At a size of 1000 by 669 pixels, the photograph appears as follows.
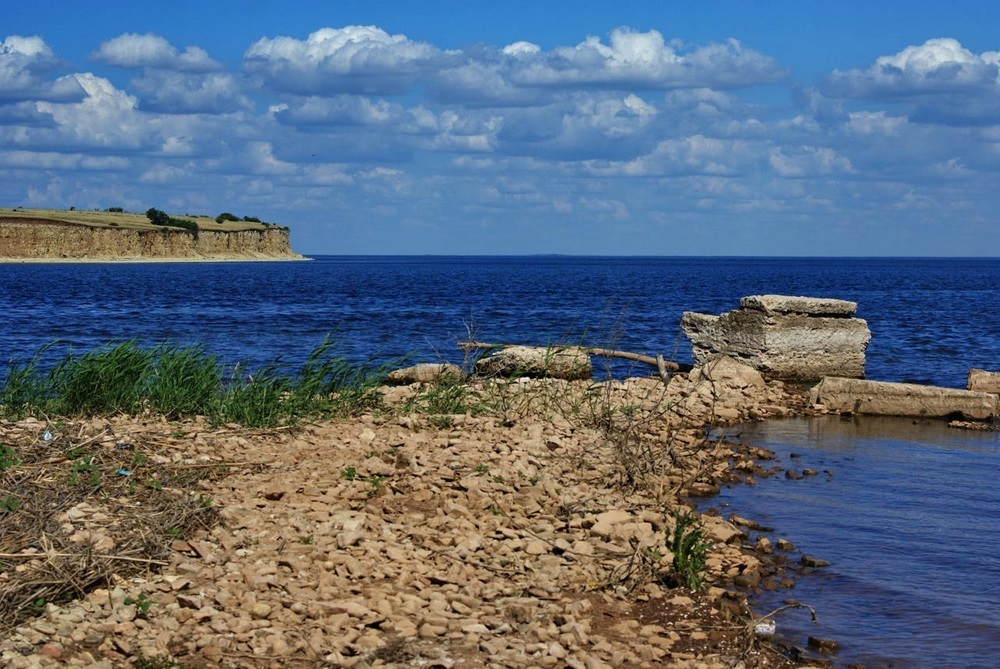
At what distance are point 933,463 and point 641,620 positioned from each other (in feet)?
21.8

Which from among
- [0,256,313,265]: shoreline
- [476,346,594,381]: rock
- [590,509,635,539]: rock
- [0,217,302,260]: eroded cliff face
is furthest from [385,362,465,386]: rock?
[0,217,302,260]: eroded cliff face

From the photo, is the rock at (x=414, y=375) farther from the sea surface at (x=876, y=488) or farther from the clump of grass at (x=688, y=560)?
the clump of grass at (x=688, y=560)

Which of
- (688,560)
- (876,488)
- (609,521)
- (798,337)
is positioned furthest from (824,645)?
(798,337)

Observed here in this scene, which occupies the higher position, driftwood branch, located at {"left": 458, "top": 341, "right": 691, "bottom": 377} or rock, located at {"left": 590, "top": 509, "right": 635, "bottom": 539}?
driftwood branch, located at {"left": 458, "top": 341, "right": 691, "bottom": 377}

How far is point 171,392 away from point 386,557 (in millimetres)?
4280


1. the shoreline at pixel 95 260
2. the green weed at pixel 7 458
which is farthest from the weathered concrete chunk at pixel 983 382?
the shoreline at pixel 95 260

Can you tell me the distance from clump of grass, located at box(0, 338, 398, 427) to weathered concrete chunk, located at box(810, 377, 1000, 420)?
7128 millimetres

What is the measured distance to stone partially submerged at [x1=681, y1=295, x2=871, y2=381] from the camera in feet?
54.9

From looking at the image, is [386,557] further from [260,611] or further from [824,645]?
[824,645]

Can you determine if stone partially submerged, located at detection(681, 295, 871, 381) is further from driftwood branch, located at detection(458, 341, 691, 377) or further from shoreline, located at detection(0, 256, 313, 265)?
shoreline, located at detection(0, 256, 313, 265)

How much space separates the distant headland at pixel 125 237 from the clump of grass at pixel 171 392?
109 m

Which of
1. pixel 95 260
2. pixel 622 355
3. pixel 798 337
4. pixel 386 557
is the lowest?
pixel 95 260

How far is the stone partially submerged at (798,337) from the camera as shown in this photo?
16.7m

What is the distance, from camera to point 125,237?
119 m
